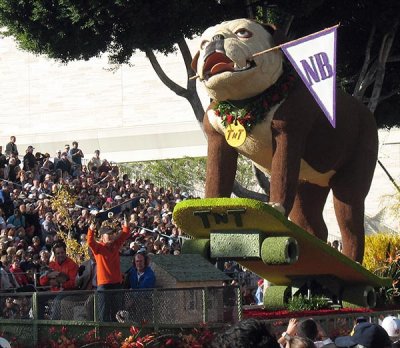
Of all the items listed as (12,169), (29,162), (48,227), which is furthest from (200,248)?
(29,162)

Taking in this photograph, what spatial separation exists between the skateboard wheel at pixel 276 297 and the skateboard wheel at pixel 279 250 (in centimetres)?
175

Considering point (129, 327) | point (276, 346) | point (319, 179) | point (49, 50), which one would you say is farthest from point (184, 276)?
point (49, 50)

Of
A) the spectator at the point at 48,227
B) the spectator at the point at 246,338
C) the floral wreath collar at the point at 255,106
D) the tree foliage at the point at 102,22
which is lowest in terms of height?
the spectator at the point at 48,227

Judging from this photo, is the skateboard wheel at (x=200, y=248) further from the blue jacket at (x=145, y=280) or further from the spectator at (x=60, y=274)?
the spectator at (x=60, y=274)

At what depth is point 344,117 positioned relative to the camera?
13539mm

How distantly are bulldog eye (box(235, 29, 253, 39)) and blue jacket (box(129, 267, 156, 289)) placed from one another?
2891 millimetres

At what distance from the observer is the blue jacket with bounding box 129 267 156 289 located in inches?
480

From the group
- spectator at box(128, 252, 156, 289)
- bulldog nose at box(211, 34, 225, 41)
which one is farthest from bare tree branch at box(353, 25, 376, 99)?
spectator at box(128, 252, 156, 289)

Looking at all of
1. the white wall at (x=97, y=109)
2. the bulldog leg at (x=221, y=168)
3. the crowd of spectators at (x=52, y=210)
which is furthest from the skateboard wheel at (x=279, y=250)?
the white wall at (x=97, y=109)

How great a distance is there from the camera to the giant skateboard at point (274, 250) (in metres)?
11.9

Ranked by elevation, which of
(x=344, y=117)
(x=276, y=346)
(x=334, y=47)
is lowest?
(x=276, y=346)

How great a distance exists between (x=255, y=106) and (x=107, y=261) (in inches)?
97.3

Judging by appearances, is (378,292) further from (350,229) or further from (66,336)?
(66,336)

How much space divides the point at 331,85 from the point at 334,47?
51 centimetres
